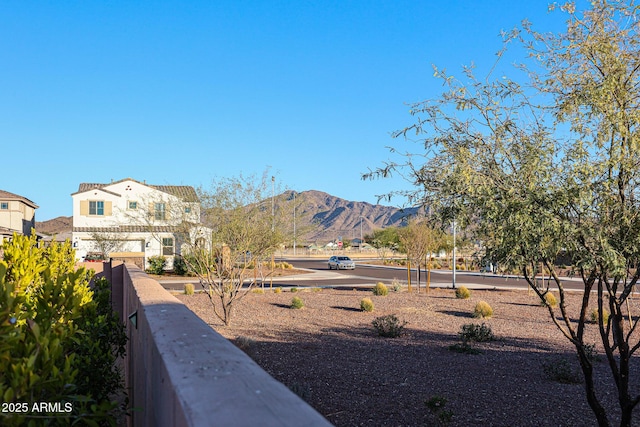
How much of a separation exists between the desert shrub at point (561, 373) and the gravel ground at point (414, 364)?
170 mm

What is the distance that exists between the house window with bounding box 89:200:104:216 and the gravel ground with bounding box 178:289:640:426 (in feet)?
67.4

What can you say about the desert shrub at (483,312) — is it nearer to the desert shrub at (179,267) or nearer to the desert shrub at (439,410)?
the desert shrub at (439,410)

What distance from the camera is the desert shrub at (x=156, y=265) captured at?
126 ft

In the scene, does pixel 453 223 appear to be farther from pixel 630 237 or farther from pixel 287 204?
pixel 287 204

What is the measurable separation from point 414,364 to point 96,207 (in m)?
32.7

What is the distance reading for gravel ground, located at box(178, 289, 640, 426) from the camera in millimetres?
8672

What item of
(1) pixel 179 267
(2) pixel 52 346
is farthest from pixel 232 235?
(1) pixel 179 267

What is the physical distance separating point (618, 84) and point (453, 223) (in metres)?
2.55

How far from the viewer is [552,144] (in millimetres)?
6844

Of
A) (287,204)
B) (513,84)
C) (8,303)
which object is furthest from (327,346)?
(8,303)

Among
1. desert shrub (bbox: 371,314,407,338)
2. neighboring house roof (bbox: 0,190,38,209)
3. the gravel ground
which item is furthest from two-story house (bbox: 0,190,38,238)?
desert shrub (bbox: 371,314,407,338)

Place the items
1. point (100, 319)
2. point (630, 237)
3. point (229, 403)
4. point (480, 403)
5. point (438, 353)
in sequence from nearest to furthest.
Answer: point (229, 403) < point (100, 319) < point (630, 237) < point (480, 403) < point (438, 353)

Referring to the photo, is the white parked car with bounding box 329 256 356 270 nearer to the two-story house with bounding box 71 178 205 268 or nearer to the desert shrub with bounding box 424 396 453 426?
the two-story house with bounding box 71 178 205 268

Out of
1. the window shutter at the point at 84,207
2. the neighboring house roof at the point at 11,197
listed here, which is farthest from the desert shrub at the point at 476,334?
the neighboring house roof at the point at 11,197
